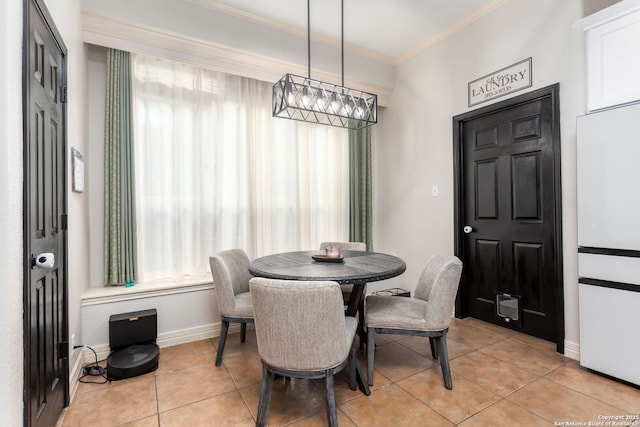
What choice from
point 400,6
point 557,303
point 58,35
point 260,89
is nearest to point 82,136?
point 58,35

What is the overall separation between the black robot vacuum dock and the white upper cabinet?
3.64 metres

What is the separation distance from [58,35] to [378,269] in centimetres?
227

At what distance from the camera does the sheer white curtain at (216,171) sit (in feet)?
9.27

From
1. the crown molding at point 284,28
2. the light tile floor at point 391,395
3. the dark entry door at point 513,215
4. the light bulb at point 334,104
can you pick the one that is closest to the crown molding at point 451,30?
the crown molding at point 284,28

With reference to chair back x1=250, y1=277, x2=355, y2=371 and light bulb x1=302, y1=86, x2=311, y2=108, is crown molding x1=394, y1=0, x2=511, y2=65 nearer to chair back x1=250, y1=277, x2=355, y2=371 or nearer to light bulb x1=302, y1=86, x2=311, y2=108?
light bulb x1=302, y1=86, x2=311, y2=108

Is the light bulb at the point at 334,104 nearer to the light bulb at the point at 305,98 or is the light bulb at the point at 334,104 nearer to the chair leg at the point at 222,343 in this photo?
the light bulb at the point at 305,98

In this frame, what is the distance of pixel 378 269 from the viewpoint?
1969mm

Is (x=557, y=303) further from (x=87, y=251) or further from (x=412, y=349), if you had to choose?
(x=87, y=251)

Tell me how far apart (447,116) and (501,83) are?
0.58 meters

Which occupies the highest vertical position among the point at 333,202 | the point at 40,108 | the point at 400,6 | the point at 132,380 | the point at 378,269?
the point at 400,6

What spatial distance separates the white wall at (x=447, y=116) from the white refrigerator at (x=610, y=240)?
0.24m

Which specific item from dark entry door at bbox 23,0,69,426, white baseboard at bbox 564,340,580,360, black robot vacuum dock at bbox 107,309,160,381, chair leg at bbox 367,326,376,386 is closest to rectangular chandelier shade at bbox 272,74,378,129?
dark entry door at bbox 23,0,69,426

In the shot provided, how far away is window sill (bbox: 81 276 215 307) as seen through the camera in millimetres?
2387

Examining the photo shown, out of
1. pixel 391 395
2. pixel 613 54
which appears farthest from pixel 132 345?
pixel 613 54
